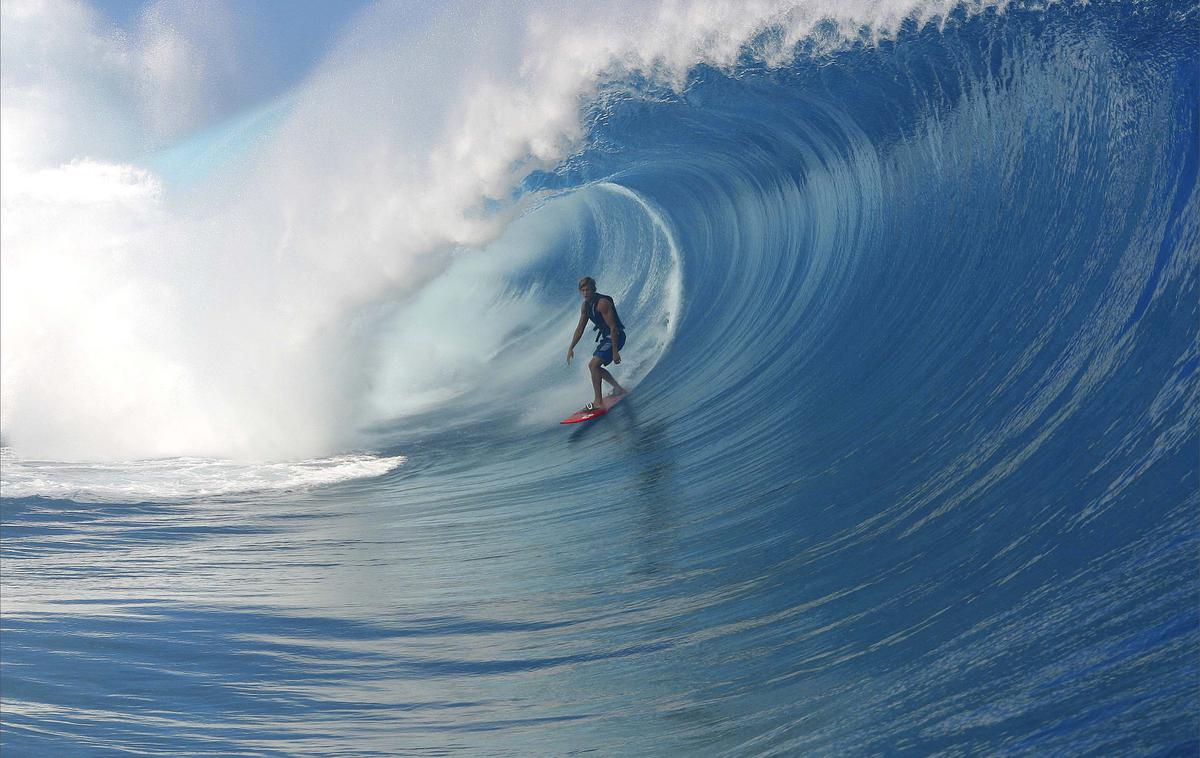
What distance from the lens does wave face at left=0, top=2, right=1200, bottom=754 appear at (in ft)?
10.8

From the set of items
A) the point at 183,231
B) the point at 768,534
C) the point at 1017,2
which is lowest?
the point at 768,534

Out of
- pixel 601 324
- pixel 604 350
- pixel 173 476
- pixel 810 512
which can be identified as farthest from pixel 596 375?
pixel 810 512

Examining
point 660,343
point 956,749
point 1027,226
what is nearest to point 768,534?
point 956,749

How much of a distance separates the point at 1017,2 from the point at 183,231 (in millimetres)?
9529

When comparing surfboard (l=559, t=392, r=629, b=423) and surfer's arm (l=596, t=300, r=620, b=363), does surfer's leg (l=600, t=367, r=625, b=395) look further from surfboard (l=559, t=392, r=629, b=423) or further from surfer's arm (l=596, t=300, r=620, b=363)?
surfer's arm (l=596, t=300, r=620, b=363)

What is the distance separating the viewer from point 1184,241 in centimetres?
509

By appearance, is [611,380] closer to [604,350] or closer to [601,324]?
[604,350]

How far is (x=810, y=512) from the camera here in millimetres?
5109

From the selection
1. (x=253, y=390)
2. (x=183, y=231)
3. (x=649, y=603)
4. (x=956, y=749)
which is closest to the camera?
(x=956, y=749)

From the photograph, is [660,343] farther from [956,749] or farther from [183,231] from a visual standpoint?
[956,749]

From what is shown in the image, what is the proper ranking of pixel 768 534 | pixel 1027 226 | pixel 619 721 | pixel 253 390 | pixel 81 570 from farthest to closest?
1. pixel 253 390
2. pixel 1027 226
3. pixel 81 570
4. pixel 768 534
5. pixel 619 721

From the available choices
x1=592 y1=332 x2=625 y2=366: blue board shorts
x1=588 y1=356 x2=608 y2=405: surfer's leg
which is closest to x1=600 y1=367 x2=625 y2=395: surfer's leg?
x1=588 y1=356 x2=608 y2=405: surfer's leg

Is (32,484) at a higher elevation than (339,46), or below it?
below

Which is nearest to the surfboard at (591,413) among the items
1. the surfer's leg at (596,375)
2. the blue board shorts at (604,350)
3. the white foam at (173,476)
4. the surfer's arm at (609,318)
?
the surfer's leg at (596,375)
